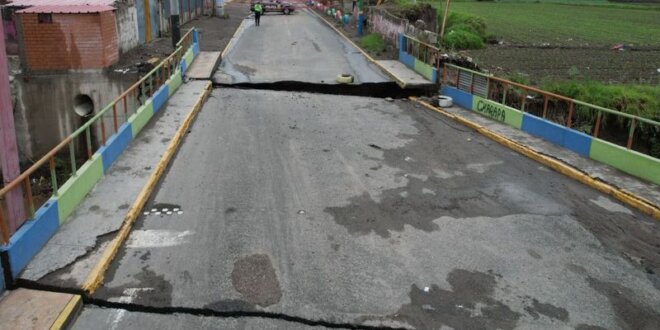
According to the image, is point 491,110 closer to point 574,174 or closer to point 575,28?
point 574,174

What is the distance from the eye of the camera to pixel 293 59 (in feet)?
76.3

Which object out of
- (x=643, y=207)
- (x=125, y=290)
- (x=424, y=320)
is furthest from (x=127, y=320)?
(x=643, y=207)

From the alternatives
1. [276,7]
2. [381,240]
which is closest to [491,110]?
[381,240]

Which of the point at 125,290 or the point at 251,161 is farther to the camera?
the point at 251,161

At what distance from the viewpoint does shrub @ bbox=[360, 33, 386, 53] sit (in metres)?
25.8

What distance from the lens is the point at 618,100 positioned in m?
14.3

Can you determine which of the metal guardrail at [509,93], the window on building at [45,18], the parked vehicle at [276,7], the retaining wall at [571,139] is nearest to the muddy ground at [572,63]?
the metal guardrail at [509,93]

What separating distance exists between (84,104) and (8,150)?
30.2ft

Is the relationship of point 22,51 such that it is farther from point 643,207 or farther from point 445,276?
point 643,207

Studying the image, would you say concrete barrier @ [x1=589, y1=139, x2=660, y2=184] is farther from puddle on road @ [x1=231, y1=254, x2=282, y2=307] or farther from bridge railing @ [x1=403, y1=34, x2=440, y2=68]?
bridge railing @ [x1=403, y1=34, x2=440, y2=68]

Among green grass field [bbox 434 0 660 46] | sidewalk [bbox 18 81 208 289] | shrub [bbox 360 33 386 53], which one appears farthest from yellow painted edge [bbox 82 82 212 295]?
green grass field [bbox 434 0 660 46]

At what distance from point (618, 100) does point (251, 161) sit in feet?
30.4

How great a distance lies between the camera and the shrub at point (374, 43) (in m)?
25.8

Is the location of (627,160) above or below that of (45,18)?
below
